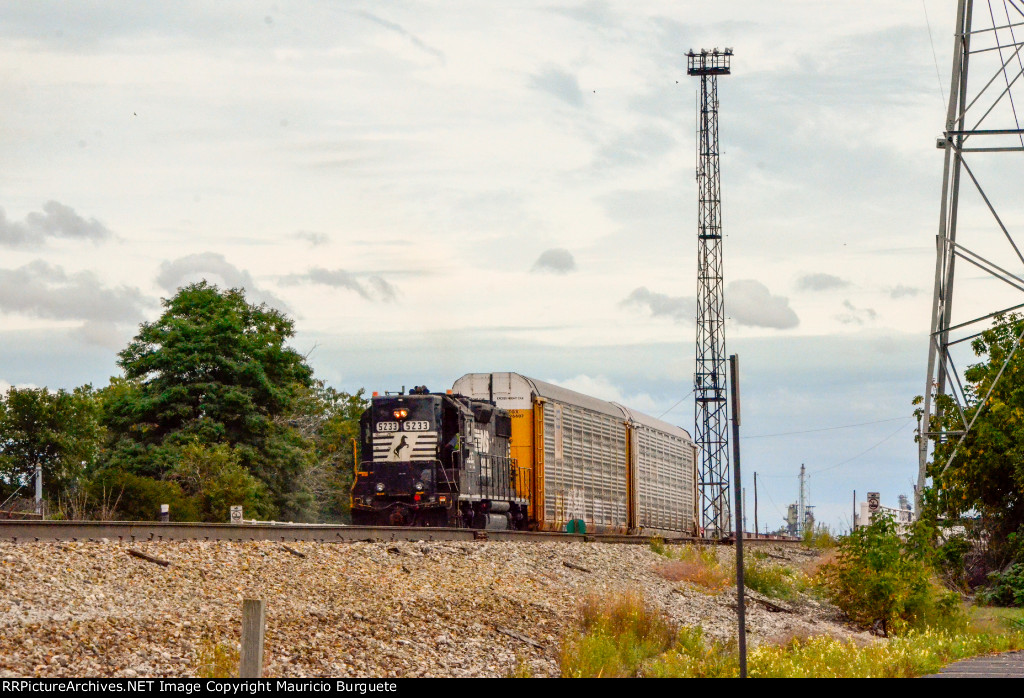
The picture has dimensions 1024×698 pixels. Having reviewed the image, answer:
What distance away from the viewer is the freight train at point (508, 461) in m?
25.6

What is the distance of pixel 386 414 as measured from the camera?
2611 cm

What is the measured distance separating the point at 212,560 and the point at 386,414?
35.0 feet

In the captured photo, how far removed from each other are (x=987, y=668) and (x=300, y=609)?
7.40 meters

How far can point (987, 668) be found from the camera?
12586 millimetres

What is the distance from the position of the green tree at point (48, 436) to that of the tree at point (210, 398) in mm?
1923

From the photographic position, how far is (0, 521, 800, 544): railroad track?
14922mm

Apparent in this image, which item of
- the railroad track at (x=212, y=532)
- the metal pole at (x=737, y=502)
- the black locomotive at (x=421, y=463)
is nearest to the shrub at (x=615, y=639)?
the metal pole at (x=737, y=502)

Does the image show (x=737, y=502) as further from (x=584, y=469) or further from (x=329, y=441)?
(x=329, y=441)

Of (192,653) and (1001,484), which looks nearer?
(192,653)

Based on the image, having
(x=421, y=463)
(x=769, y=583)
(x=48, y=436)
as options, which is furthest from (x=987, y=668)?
(x=48, y=436)

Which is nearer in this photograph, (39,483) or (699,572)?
(699,572)

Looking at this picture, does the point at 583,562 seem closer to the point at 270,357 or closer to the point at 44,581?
the point at 44,581

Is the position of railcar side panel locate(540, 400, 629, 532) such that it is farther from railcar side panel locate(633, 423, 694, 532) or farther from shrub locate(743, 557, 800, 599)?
shrub locate(743, 557, 800, 599)
